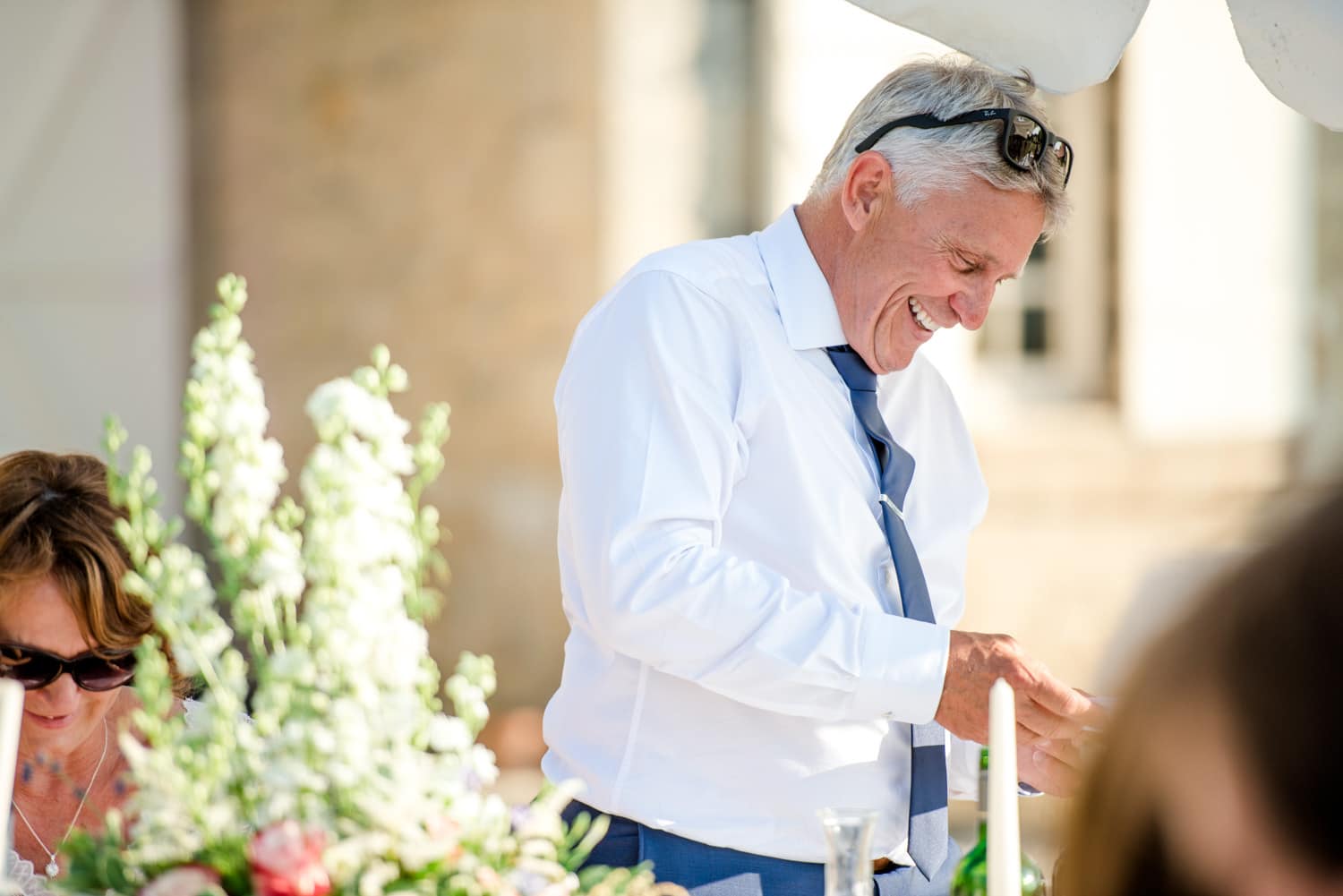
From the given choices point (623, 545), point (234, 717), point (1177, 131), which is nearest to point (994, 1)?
point (623, 545)

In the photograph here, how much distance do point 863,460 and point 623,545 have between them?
420 mm

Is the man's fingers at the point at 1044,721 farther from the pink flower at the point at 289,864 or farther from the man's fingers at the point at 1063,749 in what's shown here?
the pink flower at the point at 289,864

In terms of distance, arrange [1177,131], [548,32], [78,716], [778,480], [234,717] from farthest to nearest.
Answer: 1. [1177,131]
2. [548,32]
3. [78,716]
4. [778,480]
5. [234,717]

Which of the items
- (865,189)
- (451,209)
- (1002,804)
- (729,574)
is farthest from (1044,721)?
(451,209)

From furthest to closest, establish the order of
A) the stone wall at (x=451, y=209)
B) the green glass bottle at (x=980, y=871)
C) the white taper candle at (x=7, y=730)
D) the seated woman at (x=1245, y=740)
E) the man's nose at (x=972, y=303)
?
the stone wall at (x=451, y=209)
the man's nose at (x=972, y=303)
the green glass bottle at (x=980, y=871)
the white taper candle at (x=7, y=730)
the seated woman at (x=1245, y=740)

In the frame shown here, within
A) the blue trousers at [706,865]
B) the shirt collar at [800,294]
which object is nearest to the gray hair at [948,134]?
the shirt collar at [800,294]

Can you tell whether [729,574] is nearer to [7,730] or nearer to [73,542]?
[7,730]

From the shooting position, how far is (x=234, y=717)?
3.91 ft

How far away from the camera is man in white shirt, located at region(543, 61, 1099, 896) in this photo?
6.11ft

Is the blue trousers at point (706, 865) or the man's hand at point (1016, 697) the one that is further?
the blue trousers at point (706, 865)

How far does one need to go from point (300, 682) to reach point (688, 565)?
29.1 inches

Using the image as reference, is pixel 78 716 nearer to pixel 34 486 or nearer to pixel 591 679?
pixel 34 486

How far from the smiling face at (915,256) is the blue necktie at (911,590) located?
0.07 m

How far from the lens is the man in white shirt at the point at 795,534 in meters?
1.86
